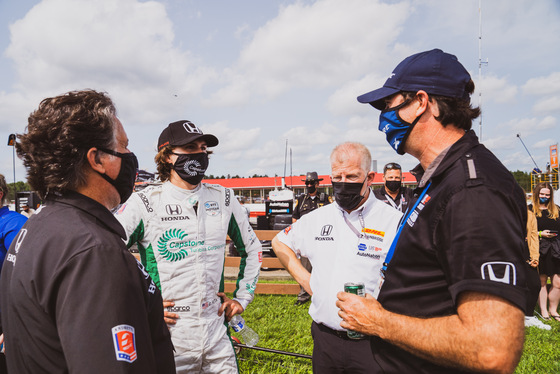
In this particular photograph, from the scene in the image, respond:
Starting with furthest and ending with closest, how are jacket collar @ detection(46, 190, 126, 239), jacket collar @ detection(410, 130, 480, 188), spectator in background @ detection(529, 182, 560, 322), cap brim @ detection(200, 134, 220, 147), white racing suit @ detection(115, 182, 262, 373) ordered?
spectator in background @ detection(529, 182, 560, 322)
cap brim @ detection(200, 134, 220, 147)
white racing suit @ detection(115, 182, 262, 373)
jacket collar @ detection(410, 130, 480, 188)
jacket collar @ detection(46, 190, 126, 239)

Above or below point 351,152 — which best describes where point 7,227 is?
below

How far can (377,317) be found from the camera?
4.91 feet

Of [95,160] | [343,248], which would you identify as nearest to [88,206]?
[95,160]

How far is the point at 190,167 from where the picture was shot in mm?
2729

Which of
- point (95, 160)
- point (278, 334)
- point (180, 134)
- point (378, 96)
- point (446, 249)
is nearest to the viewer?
point (446, 249)

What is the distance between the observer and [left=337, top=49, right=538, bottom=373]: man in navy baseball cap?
1.14 m

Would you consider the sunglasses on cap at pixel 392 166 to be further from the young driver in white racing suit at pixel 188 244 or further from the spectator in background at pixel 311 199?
the young driver in white racing suit at pixel 188 244

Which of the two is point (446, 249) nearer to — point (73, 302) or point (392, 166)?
point (73, 302)

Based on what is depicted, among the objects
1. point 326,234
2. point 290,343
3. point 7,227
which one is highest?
point 7,227

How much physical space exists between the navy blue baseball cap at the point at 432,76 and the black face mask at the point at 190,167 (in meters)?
1.62

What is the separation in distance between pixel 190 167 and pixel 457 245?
207cm

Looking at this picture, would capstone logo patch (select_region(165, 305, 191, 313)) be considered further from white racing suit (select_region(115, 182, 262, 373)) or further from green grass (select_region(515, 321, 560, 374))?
green grass (select_region(515, 321, 560, 374))

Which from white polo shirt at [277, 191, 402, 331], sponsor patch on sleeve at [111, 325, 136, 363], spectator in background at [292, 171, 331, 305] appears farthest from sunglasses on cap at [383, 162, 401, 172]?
sponsor patch on sleeve at [111, 325, 136, 363]

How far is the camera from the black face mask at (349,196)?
2926 mm
